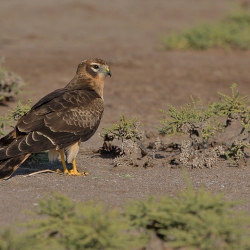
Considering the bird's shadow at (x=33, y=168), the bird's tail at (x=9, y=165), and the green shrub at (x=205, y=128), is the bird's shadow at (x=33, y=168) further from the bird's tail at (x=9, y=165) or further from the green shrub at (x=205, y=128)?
the green shrub at (x=205, y=128)

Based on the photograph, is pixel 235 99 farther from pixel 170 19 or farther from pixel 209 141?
pixel 170 19

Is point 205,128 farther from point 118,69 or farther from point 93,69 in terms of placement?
point 118,69

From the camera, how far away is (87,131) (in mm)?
7941

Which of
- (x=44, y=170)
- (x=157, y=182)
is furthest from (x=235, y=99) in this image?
Answer: (x=44, y=170)

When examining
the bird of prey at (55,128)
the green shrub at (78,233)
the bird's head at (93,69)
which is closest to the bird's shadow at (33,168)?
the bird of prey at (55,128)

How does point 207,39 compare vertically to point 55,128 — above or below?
above

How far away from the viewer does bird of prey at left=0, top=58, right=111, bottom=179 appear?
7316 millimetres

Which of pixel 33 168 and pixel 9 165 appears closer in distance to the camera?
pixel 9 165

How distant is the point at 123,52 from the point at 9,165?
1037 centimetres

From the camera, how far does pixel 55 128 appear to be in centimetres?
Answer: 761

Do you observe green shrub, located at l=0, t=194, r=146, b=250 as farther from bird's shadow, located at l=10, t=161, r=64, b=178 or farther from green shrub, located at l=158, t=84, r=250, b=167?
green shrub, located at l=158, t=84, r=250, b=167

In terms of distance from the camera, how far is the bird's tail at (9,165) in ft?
23.6

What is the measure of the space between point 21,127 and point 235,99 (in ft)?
8.95

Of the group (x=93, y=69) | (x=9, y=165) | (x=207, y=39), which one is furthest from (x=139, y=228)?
(x=207, y=39)
